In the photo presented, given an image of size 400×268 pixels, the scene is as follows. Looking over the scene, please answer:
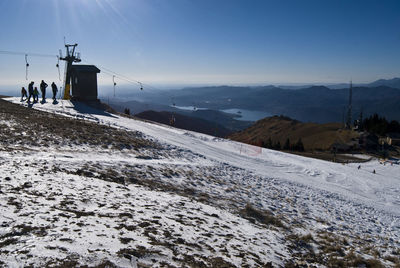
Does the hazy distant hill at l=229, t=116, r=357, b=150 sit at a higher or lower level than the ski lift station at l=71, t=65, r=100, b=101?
lower

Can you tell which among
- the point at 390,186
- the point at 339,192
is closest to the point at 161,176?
the point at 339,192

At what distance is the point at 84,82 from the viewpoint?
3728cm

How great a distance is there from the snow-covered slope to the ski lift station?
22987 mm

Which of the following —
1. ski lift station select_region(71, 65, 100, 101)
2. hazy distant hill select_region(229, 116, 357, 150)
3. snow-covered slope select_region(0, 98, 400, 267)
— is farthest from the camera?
hazy distant hill select_region(229, 116, 357, 150)

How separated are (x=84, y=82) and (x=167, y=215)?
113 ft

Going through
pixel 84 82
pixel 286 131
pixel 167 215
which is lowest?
pixel 286 131

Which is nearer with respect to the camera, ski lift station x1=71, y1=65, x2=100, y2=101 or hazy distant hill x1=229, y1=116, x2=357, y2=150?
ski lift station x1=71, y1=65, x2=100, y2=101

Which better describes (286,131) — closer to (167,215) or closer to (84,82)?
(84,82)

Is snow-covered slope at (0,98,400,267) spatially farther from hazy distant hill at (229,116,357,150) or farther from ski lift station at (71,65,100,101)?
hazy distant hill at (229,116,357,150)

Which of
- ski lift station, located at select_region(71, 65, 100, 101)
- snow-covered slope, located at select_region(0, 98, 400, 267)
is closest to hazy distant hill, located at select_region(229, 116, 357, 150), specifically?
snow-covered slope, located at select_region(0, 98, 400, 267)

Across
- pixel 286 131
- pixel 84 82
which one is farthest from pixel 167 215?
pixel 286 131

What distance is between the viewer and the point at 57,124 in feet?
60.7

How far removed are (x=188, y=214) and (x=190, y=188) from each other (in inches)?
141

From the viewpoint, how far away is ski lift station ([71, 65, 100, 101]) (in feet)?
121
